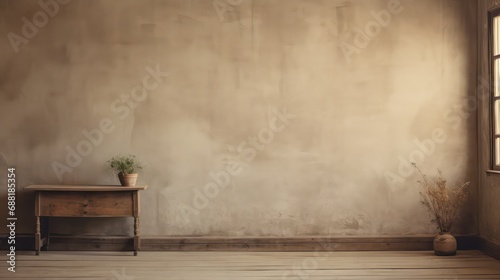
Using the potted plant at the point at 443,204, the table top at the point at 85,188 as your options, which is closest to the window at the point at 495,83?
the potted plant at the point at 443,204

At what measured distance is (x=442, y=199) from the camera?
6.63m

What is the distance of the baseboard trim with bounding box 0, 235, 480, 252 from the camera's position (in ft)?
22.5

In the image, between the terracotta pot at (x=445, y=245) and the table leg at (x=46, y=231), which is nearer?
the terracotta pot at (x=445, y=245)

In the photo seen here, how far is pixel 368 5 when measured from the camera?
6.94 meters

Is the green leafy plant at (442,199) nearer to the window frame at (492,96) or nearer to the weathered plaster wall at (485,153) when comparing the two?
the weathered plaster wall at (485,153)

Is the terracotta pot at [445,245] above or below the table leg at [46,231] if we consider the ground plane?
below

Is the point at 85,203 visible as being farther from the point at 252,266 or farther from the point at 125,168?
the point at 252,266

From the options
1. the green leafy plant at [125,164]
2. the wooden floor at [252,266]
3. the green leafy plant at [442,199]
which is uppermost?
the green leafy plant at [125,164]

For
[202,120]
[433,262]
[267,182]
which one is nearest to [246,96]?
[202,120]

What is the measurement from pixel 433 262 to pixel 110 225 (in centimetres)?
353

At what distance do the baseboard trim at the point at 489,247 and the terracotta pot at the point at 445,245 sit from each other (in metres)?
0.37

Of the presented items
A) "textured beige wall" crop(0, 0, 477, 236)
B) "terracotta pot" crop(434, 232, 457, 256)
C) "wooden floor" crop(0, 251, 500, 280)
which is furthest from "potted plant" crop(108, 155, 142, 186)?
"terracotta pot" crop(434, 232, 457, 256)

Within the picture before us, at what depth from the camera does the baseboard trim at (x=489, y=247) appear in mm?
6406

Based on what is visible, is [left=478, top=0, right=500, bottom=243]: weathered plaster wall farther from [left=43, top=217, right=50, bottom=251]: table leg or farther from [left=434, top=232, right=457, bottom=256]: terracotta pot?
[left=43, top=217, right=50, bottom=251]: table leg
